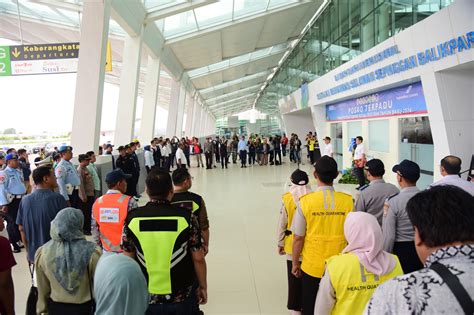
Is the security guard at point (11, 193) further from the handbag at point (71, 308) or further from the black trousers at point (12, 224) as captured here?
the handbag at point (71, 308)

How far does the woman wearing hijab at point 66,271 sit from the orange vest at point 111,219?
1076mm

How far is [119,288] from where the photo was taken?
5.27 feet

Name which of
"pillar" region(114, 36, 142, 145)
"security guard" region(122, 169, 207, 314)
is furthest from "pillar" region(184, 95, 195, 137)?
"security guard" region(122, 169, 207, 314)

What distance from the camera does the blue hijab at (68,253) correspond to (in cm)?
199

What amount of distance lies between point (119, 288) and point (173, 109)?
1882 centimetres

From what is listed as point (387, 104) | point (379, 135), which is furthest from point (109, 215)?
point (379, 135)

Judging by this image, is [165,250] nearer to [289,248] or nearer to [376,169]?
[289,248]

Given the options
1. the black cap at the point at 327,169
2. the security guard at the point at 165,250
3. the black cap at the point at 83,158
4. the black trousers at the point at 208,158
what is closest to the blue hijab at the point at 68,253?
the security guard at the point at 165,250

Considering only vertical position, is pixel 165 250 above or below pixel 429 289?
below

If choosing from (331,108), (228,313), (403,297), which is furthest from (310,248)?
(331,108)

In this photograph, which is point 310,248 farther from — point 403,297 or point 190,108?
point 190,108

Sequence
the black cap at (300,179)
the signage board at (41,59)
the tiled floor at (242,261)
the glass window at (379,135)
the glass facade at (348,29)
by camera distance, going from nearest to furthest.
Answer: the black cap at (300,179) < the tiled floor at (242,261) < the signage board at (41,59) < the glass facade at (348,29) < the glass window at (379,135)

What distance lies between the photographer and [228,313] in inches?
140

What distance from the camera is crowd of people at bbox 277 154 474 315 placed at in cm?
100
